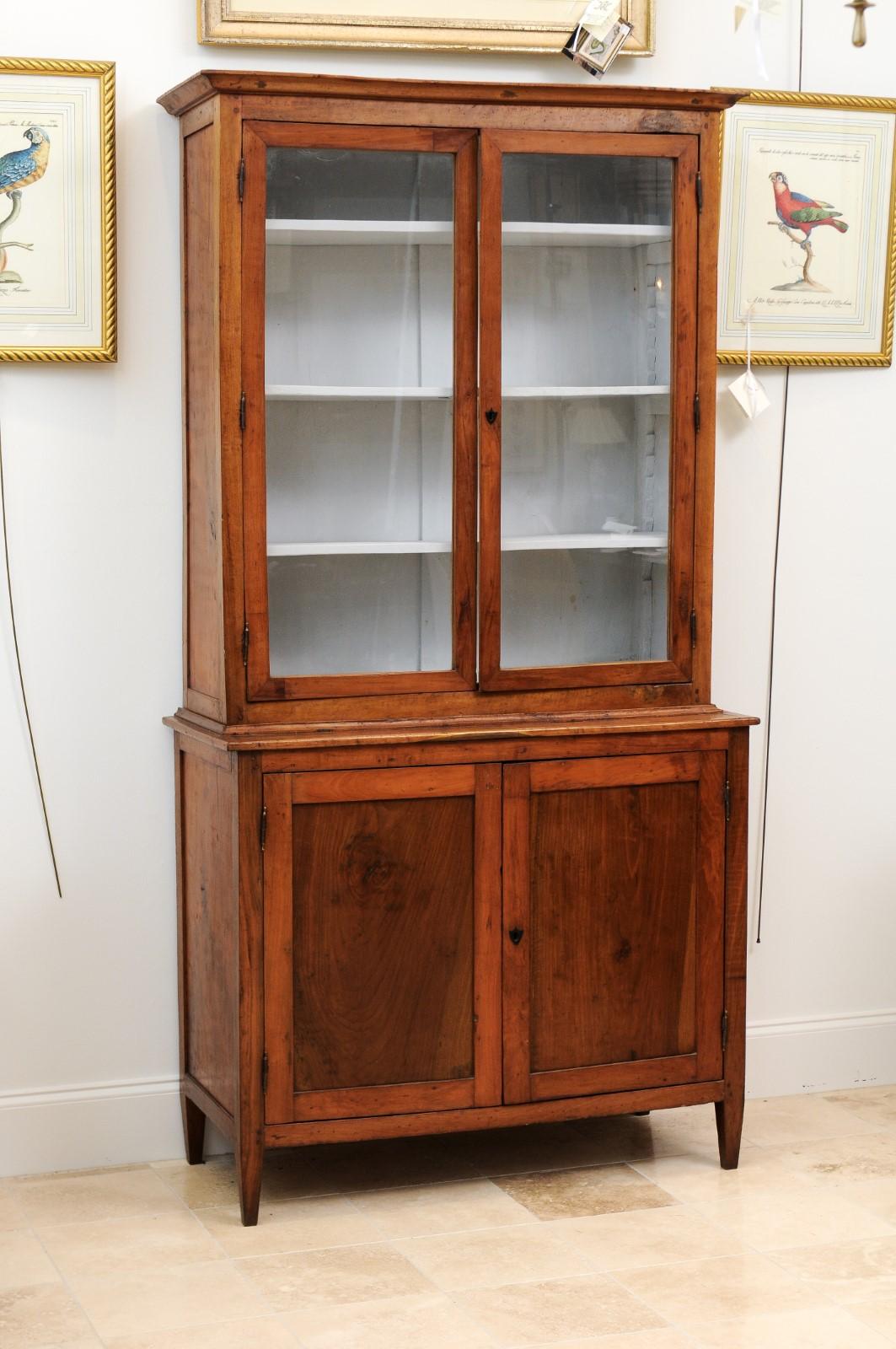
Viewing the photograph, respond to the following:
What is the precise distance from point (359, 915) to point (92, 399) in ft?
3.50

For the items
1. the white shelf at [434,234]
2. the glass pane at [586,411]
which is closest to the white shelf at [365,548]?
the glass pane at [586,411]

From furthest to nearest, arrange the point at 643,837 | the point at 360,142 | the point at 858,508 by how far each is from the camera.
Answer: the point at 858,508 → the point at 643,837 → the point at 360,142

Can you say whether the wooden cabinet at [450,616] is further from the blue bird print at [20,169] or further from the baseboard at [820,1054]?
the baseboard at [820,1054]

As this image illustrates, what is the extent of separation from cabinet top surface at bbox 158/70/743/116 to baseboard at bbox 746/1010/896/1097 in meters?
1.89

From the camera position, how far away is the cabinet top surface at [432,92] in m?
2.67

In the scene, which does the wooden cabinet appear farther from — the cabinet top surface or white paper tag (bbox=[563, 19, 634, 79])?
white paper tag (bbox=[563, 19, 634, 79])

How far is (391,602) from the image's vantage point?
2.89 metres

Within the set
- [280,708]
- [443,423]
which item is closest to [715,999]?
[280,708]

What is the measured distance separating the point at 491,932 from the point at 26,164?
1.60 meters

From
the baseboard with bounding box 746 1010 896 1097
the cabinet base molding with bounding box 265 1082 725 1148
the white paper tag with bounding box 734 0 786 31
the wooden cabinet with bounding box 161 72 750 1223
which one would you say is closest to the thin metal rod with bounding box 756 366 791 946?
the baseboard with bounding box 746 1010 896 1097

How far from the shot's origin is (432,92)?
275cm

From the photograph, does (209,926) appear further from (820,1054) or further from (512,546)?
(820,1054)

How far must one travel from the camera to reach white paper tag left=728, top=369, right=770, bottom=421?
Answer: 3311 mm

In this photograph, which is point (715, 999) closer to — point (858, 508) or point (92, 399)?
point (858, 508)
